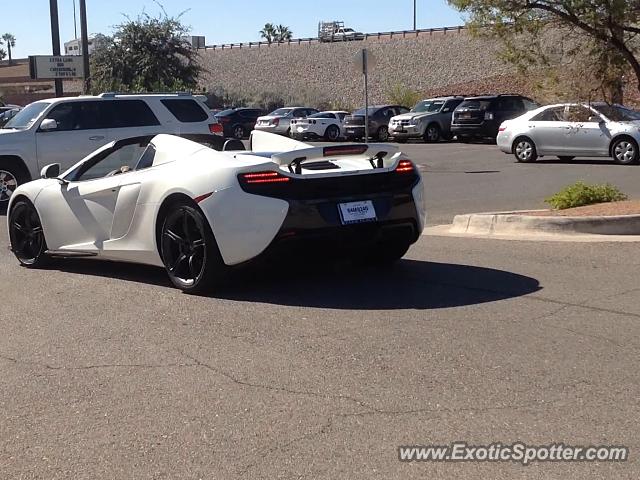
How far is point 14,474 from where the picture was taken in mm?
4387

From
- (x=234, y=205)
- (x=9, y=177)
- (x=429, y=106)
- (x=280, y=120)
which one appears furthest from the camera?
(x=280, y=120)

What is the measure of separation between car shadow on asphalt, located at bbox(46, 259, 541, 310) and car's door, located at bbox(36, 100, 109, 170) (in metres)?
7.53

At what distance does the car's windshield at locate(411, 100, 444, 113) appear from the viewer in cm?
3669

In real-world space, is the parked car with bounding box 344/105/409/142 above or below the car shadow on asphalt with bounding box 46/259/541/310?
above

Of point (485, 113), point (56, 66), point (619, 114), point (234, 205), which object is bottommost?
point (234, 205)

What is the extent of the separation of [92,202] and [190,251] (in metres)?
1.63

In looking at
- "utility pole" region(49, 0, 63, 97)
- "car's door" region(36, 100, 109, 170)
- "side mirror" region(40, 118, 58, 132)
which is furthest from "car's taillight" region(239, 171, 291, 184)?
"utility pole" region(49, 0, 63, 97)

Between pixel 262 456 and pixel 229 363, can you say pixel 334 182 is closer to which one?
pixel 229 363

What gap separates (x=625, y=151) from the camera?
2152 centimetres

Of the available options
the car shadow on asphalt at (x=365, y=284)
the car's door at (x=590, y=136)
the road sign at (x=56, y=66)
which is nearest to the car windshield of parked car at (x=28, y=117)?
the car shadow on asphalt at (x=365, y=284)

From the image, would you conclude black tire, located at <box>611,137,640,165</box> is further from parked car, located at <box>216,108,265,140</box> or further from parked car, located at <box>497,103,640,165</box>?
parked car, located at <box>216,108,265,140</box>

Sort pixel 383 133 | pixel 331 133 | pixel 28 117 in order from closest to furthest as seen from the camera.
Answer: pixel 28 117, pixel 383 133, pixel 331 133

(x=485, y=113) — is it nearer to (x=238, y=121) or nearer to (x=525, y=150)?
(x=525, y=150)

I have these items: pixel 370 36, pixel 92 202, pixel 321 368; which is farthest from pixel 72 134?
pixel 370 36
